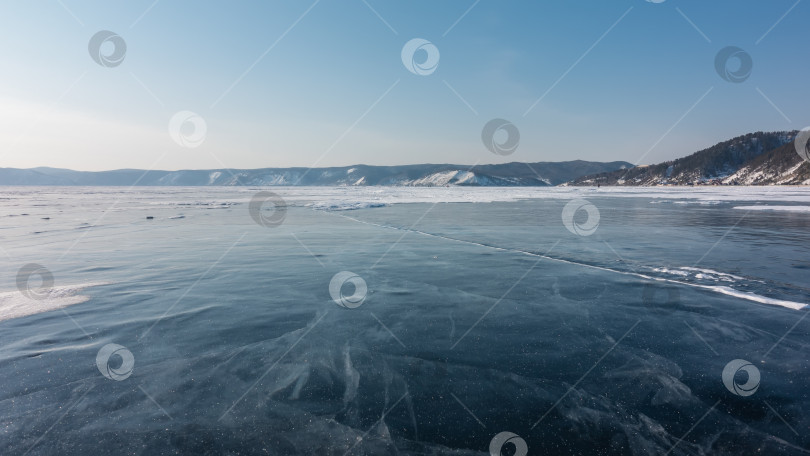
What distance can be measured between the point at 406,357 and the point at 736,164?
225m

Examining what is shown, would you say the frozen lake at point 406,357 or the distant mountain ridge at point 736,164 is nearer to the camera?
the frozen lake at point 406,357

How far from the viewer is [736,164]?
558 ft

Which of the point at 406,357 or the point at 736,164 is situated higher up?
the point at 736,164

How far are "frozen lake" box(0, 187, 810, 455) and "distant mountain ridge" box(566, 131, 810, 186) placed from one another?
156409mm

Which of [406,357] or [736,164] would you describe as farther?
[736,164]

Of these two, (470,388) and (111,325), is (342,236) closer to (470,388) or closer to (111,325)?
(111,325)

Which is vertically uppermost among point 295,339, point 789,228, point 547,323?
point 789,228

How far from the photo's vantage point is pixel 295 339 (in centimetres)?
582

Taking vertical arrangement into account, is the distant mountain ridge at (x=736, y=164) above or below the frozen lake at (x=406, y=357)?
above

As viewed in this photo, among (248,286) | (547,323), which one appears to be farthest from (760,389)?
(248,286)

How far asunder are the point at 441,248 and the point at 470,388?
975 cm

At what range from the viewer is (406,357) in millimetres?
5184

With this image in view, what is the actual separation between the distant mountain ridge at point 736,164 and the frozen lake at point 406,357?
6158 inches

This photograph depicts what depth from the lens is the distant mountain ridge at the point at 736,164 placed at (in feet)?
422
